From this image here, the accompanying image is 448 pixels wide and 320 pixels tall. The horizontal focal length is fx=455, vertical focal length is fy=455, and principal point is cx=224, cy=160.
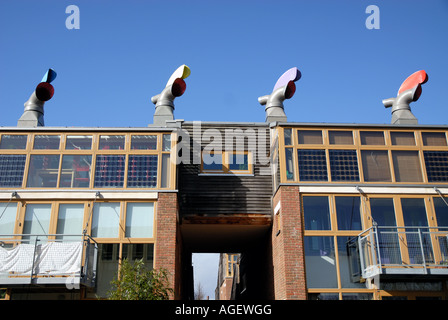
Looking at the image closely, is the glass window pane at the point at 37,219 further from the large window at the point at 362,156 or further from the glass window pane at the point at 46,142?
the large window at the point at 362,156

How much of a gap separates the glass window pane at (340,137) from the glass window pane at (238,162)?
281 cm

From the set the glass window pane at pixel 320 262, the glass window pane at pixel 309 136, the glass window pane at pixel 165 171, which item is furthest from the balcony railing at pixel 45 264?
the glass window pane at pixel 309 136

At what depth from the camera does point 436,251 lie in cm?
1187

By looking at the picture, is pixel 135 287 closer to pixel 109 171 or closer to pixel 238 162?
pixel 109 171

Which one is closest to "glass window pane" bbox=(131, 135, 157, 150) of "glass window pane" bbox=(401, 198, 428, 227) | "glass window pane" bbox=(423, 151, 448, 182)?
"glass window pane" bbox=(401, 198, 428, 227)

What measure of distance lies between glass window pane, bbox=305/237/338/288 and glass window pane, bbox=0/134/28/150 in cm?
885

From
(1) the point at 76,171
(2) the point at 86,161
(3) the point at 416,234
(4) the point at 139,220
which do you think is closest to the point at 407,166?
(3) the point at 416,234

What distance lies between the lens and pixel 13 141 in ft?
45.1

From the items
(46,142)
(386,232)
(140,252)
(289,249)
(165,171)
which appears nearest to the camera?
(386,232)

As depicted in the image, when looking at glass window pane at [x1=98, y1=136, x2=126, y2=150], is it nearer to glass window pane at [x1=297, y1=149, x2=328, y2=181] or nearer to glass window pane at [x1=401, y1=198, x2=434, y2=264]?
glass window pane at [x1=297, y1=149, x2=328, y2=181]

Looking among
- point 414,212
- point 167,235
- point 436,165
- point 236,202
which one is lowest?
point 167,235

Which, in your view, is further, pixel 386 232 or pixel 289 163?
pixel 289 163

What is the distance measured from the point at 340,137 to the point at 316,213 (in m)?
2.58
